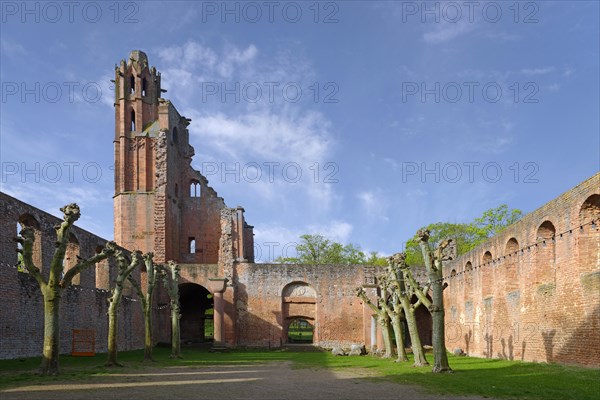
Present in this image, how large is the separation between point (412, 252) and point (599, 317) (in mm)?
41496

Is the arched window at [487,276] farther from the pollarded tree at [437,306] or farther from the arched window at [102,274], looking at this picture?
the arched window at [102,274]

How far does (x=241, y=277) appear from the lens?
35.9 metres

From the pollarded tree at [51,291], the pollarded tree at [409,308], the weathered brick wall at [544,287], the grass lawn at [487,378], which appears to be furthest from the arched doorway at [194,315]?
the pollarded tree at [51,291]

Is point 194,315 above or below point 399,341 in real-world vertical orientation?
below

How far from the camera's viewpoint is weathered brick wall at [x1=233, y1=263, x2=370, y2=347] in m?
35.5

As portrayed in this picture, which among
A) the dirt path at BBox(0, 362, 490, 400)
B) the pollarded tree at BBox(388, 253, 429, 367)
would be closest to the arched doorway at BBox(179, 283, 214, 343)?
the pollarded tree at BBox(388, 253, 429, 367)

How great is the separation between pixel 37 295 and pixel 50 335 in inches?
273

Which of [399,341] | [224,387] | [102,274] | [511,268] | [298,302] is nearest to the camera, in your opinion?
[224,387]

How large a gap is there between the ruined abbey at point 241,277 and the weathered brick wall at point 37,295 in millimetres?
52

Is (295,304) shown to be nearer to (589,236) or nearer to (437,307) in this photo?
(437,307)

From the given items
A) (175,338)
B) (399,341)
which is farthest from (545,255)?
(175,338)

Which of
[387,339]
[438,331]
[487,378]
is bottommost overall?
[387,339]

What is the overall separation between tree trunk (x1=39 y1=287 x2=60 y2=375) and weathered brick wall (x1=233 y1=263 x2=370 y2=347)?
21134 millimetres

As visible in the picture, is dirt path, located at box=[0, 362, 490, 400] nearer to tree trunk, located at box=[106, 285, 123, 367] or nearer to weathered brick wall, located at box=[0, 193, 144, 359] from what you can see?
tree trunk, located at box=[106, 285, 123, 367]
